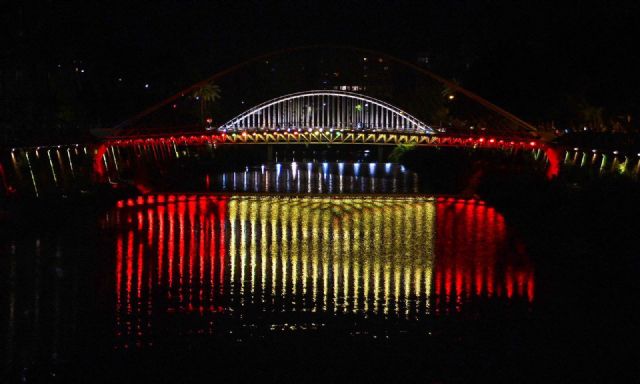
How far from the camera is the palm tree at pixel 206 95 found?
11750 cm

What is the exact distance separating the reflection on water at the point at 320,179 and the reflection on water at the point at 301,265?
56.3 feet

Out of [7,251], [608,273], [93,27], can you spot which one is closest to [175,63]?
[93,27]

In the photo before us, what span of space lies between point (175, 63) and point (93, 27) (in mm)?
26326

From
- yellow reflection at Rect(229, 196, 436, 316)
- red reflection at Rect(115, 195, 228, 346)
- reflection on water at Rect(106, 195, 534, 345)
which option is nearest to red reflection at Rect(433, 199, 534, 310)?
reflection on water at Rect(106, 195, 534, 345)

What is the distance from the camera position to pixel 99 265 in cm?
4078

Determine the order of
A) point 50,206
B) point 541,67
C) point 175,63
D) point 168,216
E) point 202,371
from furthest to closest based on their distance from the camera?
1. point 175,63
2. point 541,67
3. point 168,216
4. point 50,206
5. point 202,371

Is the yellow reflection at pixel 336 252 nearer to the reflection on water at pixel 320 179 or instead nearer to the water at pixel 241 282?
the water at pixel 241 282

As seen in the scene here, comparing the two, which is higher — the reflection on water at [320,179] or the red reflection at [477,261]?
the red reflection at [477,261]

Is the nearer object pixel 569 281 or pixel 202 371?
pixel 202 371

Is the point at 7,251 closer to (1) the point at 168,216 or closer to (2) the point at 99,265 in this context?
(2) the point at 99,265

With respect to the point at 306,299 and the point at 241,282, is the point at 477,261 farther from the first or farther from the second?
the point at 306,299

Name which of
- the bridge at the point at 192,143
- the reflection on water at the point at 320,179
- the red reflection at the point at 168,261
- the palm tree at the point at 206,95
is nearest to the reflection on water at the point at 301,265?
the red reflection at the point at 168,261

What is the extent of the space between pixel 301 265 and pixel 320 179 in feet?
179

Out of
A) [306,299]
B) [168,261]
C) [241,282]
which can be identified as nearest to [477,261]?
[241,282]
